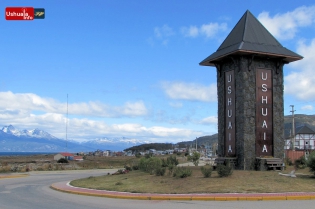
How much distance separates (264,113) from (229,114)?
226 centimetres

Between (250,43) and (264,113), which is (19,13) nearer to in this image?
(250,43)

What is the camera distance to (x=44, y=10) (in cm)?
1884

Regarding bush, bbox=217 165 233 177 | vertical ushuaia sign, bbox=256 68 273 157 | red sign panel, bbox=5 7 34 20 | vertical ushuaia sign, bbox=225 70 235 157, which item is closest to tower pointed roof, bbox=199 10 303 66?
vertical ushuaia sign, bbox=256 68 273 157

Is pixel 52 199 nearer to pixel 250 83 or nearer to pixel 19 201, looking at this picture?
pixel 19 201

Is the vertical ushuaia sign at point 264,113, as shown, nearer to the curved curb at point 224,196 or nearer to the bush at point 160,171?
the bush at point 160,171

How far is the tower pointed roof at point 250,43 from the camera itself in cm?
2389

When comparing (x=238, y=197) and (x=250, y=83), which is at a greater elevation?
(x=250, y=83)

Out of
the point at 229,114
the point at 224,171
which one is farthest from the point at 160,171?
the point at 229,114

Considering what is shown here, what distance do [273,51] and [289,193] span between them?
11217 millimetres

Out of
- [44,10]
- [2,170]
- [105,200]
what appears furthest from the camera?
[2,170]

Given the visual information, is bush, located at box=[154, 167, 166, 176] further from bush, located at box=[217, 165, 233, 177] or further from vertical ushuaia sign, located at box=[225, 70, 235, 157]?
vertical ushuaia sign, located at box=[225, 70, 235, 157]

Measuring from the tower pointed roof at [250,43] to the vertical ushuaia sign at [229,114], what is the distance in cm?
166

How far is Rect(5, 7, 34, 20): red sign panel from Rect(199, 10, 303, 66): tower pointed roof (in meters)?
12.1

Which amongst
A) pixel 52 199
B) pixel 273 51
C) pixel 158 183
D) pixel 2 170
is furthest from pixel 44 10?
pixel 2 170
